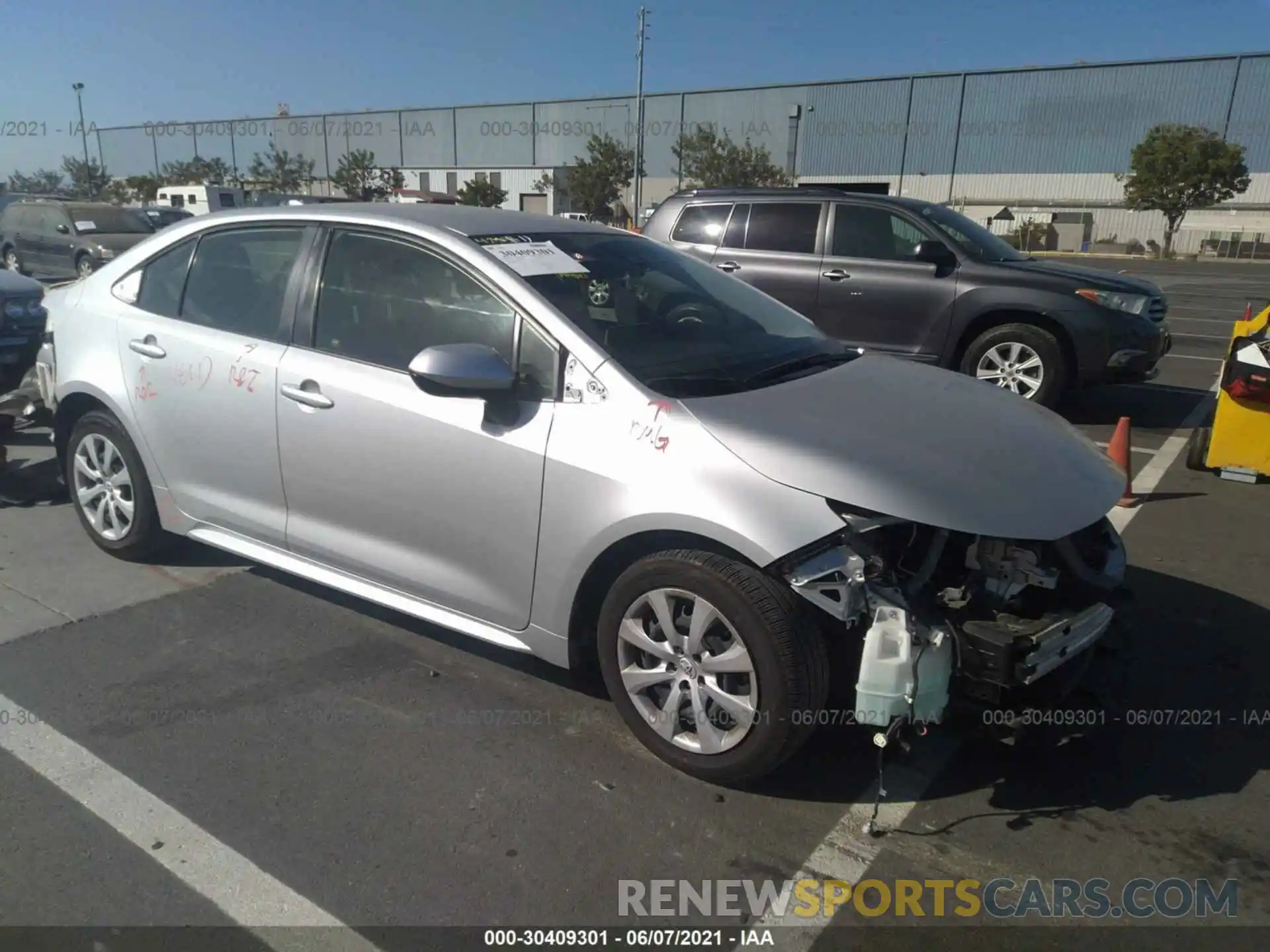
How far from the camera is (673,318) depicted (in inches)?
141

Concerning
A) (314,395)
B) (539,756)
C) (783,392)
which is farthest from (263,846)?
(783,392)

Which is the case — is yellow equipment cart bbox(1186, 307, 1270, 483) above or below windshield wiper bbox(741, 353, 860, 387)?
below

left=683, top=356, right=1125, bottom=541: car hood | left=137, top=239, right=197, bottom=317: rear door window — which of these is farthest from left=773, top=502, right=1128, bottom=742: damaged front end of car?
left=137, top=239, right=197, bottom=317: rear door window

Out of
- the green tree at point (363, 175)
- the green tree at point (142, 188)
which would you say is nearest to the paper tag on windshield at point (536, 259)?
the green tree at point (363, 175)

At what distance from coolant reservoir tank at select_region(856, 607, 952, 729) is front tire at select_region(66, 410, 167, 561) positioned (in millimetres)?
3412

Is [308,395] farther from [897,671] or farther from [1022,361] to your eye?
[1022,361]

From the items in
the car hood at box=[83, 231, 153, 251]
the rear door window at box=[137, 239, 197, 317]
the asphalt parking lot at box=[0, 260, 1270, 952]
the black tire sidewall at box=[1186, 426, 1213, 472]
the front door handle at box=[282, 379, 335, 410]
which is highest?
the rear door window at box=[137, 239, 197, 317]

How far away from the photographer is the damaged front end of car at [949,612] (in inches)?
103

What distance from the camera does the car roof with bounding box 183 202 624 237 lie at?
360 cm

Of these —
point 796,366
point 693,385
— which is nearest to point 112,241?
point 796,366

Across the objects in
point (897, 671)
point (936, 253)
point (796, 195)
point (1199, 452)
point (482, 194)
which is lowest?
point (1199, 452)

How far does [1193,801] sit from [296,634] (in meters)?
3.35

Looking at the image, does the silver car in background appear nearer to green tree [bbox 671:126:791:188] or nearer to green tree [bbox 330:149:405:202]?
green tree [bbox 330:149:405:202]

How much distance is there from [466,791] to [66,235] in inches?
717
